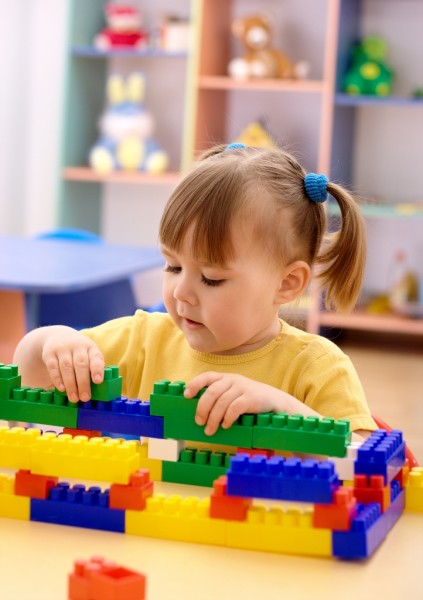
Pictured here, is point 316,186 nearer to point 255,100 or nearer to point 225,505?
point 225,505

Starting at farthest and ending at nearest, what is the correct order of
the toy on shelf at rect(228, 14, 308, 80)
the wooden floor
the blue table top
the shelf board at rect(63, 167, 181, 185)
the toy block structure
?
1. the shelf board at rect(63, 167, 181, 185)
2. the toy on shelf at rect(228, 14, 308, 80)
3. the wooden floor
4. the blue table top
5. the toy block structure

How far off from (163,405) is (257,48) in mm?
3804

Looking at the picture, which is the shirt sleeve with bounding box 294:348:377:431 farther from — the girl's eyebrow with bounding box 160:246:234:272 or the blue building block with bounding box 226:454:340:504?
→ the blue building block with bounding box 226:454:340:504

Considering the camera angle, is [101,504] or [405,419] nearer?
[101,504]

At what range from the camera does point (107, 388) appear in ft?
3.02

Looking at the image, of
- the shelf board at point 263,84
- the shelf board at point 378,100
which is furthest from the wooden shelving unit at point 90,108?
the shelf board at point 378,100

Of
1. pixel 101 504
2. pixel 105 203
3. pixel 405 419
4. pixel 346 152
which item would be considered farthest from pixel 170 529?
pixel 105 203

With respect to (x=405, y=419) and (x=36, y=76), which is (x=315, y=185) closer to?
(x=405, y=419)

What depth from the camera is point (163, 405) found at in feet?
2.93

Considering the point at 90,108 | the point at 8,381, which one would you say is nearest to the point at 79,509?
the point at 8,381

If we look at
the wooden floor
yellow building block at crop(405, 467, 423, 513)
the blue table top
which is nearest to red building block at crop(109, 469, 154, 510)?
yellow building block at crop(405, 467, 423, 513)

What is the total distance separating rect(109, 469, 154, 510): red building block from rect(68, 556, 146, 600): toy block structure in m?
0.15

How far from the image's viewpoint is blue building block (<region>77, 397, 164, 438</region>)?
90 centimetres

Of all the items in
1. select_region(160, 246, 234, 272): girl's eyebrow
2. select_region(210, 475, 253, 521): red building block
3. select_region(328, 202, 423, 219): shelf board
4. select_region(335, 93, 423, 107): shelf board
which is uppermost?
select_region(335, 93, 423, 107): shelf board
